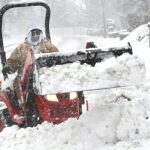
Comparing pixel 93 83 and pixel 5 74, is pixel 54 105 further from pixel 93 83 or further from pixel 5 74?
pixel 5 74

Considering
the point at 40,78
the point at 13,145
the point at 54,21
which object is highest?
the point at 54,21

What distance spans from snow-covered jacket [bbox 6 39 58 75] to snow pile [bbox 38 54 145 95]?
6.01ft

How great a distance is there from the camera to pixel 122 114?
577 centimetres

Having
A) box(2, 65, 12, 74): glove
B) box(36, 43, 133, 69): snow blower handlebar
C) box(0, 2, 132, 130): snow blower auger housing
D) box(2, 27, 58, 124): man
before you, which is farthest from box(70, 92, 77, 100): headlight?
box(2, 27, 58, 124): man

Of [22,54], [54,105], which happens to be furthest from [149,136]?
[22,54]

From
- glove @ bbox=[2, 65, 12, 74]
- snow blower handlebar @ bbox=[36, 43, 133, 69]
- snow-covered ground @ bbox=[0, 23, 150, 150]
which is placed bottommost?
snow-covered ground @ bbox=[0, 23, 150, 150]

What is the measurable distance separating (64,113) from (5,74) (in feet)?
4.44

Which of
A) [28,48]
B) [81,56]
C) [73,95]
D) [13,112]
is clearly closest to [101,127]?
[73,95]

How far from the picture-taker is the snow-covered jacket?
291 inches

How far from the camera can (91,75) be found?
546cm

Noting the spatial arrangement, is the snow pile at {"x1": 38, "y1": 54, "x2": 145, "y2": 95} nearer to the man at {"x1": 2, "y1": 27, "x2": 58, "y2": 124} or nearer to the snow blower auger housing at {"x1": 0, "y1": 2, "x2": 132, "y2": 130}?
the snow blower auger housing at {"x1": 0, "y1": 2, "x2": 132, "y2": 130}

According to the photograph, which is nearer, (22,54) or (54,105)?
(54,105)

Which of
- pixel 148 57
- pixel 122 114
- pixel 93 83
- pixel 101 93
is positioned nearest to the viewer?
pixel 93 83

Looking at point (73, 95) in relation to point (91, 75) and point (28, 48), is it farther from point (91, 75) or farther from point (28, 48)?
point (28, 48)
